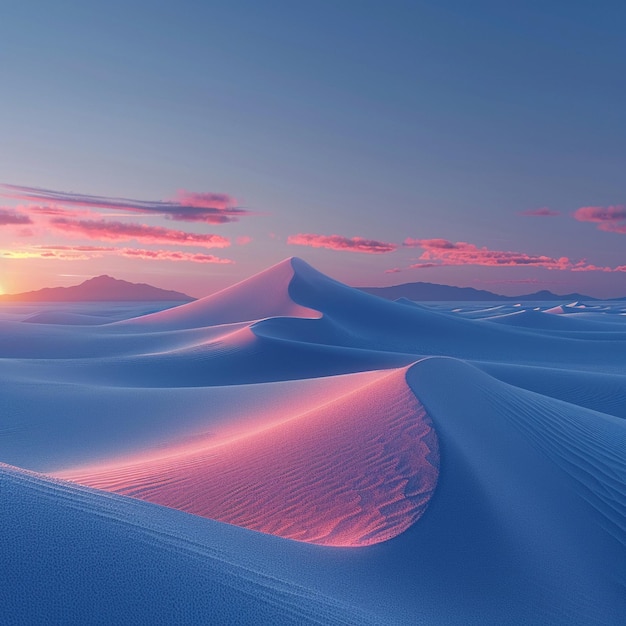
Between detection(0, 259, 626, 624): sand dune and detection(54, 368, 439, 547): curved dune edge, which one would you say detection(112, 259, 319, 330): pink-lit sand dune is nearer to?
detection(0, 259, 626, 624): sand dune

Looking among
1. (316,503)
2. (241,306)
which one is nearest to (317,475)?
(316,503)

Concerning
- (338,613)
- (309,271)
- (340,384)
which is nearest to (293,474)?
(338,613)

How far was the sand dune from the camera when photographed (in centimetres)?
304

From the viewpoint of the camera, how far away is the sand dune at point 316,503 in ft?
9.96

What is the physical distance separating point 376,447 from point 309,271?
3606cm

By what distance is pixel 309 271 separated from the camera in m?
42.6

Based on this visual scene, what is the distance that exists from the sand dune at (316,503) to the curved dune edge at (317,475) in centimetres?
3

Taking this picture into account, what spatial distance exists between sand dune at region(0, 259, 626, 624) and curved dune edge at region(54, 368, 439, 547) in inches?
1.1

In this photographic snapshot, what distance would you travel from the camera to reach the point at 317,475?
662 centimetres

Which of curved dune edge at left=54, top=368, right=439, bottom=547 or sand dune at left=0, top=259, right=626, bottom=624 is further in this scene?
curved dune edge at left=54, top=368, right=439, bottom=547

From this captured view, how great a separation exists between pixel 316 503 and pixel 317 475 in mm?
505

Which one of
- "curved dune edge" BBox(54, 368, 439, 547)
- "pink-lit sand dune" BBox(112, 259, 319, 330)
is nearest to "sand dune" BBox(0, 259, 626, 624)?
"curved dune edge" BBox(54, 368, 439, 547)

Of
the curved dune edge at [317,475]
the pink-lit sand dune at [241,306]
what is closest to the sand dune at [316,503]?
the curved dune edge at [317,475]

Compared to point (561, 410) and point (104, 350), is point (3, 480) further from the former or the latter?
point (104, 350)
